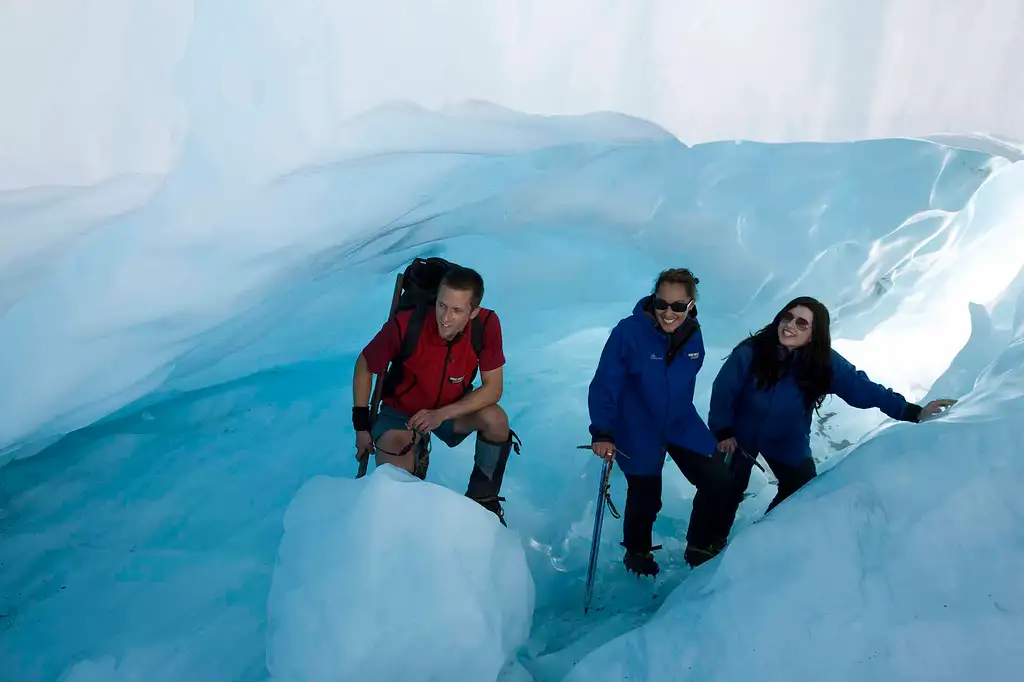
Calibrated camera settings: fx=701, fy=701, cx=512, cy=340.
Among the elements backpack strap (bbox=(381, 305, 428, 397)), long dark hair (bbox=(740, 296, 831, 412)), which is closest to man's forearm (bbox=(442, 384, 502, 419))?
backpack strap (bbox=(381, 305, 428, 397))

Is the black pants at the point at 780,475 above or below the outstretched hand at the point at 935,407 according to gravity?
below

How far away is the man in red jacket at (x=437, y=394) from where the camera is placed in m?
2.36

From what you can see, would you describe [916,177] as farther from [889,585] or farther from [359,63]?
[359,63]

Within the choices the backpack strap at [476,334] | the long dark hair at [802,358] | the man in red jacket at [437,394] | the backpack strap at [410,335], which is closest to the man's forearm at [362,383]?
the man in red jacket at [437,394]

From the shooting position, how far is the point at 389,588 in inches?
75.6

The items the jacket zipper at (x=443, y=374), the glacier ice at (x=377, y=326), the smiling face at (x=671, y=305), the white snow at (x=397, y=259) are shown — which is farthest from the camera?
the jacket zipper at (x=443, y=374)

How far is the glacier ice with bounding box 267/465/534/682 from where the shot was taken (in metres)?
1.85

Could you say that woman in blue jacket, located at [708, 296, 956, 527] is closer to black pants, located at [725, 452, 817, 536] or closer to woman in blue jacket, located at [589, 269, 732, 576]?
black pants, located at [725, 452, 817, 536]

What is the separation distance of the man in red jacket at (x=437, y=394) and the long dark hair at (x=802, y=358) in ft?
2.95

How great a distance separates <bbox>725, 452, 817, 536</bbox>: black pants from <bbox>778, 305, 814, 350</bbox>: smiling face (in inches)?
19.0

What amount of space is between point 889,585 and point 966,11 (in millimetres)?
2082

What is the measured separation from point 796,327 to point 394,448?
1.42 m

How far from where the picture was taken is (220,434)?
3.81 meters

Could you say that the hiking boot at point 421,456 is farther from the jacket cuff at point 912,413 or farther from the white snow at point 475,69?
the jacket cuff at point 912,413
